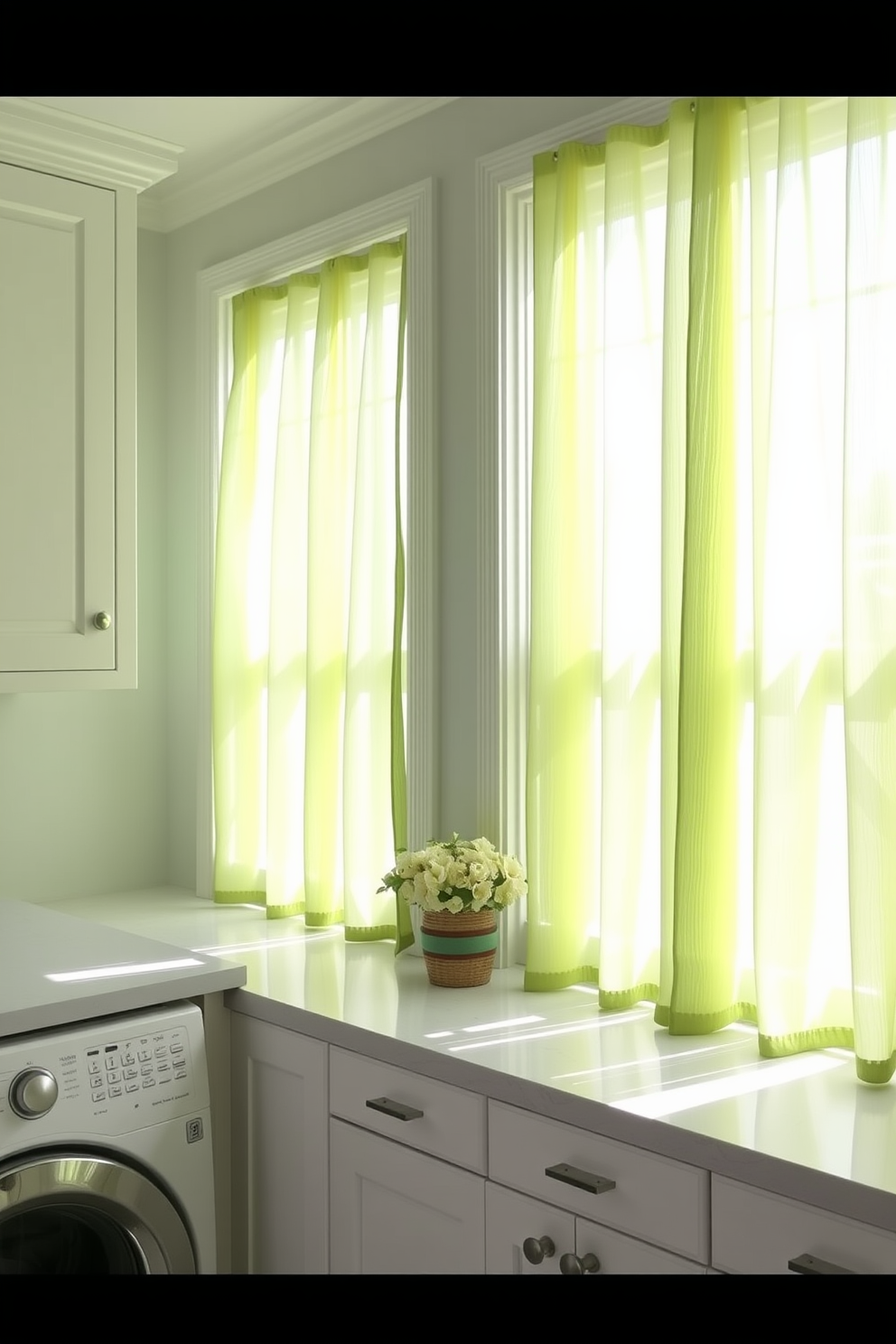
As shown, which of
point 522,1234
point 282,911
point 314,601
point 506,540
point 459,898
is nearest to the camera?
point 522,1234

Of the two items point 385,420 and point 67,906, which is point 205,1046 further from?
point 385,420

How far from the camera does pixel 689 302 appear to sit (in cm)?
194

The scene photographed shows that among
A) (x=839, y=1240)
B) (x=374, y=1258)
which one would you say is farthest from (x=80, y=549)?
(x=839, y=1240)

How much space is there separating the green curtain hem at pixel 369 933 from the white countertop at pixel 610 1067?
1.9 inches

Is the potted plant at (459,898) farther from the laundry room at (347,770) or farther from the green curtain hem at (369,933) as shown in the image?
the green curtain hem at (369,933)

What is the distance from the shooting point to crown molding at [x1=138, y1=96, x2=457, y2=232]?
8.39 feet

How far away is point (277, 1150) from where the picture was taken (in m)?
2.09

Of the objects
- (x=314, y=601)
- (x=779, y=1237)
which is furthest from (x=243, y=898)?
(x=779, y=1237)

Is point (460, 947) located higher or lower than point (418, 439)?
lower

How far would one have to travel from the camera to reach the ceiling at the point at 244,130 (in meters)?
2.56

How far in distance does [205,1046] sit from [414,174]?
5.98ft

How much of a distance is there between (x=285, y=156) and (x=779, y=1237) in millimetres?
2495

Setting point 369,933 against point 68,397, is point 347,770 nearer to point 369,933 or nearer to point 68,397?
point 369,933

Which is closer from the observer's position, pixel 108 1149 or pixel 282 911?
pixel 108 1149
